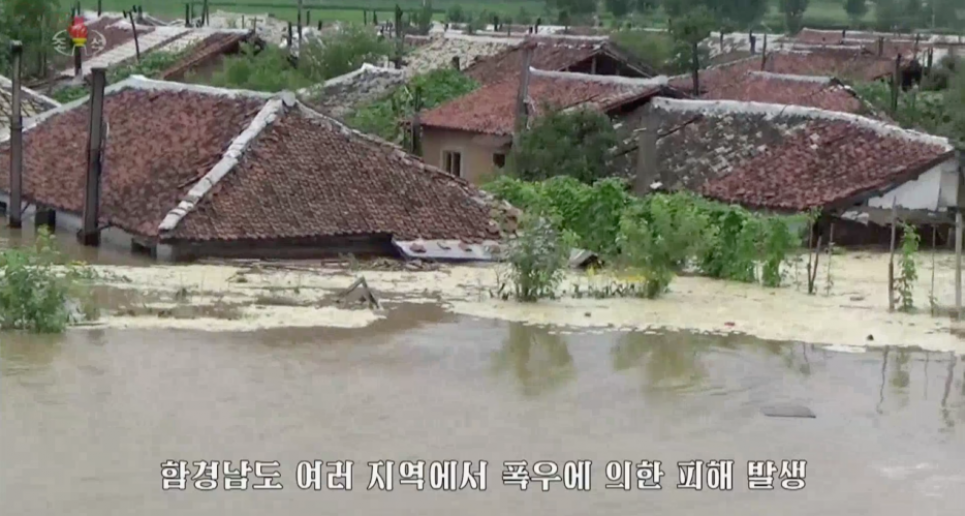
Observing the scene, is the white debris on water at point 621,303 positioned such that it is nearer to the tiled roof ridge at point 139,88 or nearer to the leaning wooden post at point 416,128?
the tiled roof ridge at point 139,88

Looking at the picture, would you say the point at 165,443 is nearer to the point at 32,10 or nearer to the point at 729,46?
the point at 32,10

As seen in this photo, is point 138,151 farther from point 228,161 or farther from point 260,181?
point 260,181

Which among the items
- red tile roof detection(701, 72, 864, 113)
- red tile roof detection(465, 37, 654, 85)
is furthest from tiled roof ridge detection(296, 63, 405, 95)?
red tile roof detection(701, 72, 864, 113)

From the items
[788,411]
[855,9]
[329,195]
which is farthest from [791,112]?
[855,9]

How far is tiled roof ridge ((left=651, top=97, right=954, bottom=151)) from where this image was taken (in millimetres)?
24938

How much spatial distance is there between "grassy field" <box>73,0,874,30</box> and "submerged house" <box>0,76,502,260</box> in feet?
156

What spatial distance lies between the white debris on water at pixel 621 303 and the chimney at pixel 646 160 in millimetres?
5622

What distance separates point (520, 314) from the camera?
17406mm

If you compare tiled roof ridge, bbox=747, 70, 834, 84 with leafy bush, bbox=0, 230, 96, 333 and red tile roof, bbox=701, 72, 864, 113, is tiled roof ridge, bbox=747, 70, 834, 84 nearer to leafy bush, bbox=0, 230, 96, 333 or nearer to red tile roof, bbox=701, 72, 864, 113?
red tile roof, bbox=701, 72, 864, 113

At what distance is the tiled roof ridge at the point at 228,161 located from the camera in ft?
68.1

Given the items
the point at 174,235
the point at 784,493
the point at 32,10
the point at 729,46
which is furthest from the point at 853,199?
the point at 729,46

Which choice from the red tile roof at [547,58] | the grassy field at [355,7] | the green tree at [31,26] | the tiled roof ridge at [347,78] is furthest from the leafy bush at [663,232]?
the grassy field at [355,7]

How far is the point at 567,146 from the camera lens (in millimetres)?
26078

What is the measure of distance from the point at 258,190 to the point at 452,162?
8901mm
